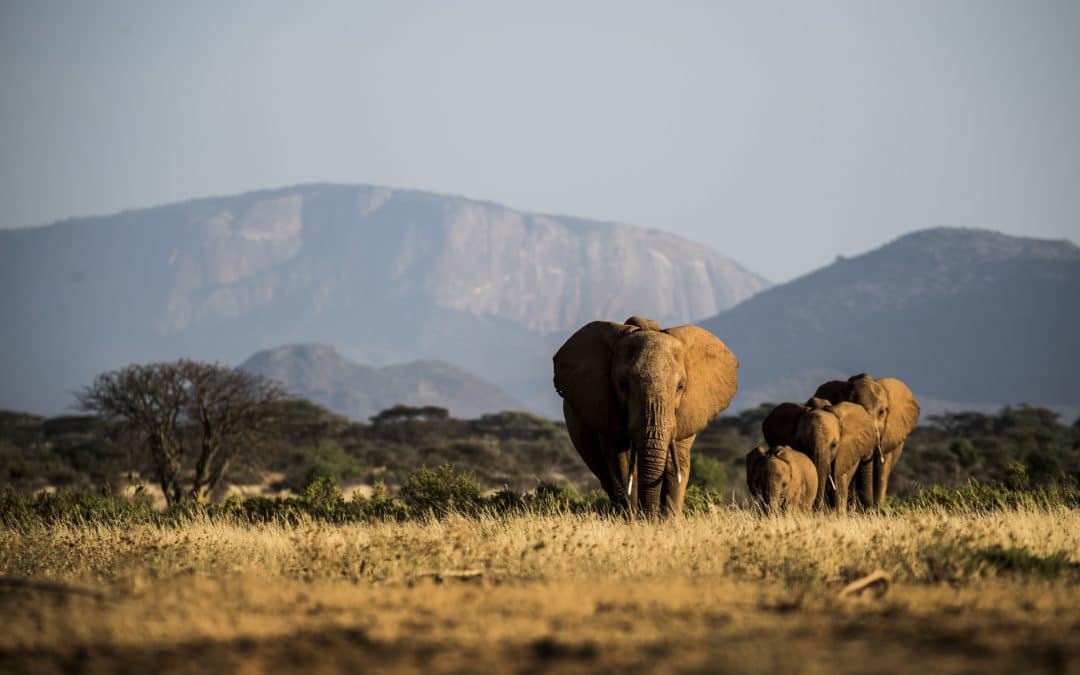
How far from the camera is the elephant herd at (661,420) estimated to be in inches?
690

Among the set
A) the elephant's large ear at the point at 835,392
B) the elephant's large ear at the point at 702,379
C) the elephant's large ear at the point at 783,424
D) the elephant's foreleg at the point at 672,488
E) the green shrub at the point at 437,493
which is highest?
the elephant's large ear at the point at 702,379

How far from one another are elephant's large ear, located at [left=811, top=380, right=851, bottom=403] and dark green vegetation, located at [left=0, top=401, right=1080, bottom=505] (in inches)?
89.3

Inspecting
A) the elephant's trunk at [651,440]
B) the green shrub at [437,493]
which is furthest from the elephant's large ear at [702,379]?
the green shrub at [437,493]

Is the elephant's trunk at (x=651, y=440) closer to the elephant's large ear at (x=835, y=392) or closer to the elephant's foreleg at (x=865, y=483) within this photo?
the elephant's large ear at (x=835, y=392)

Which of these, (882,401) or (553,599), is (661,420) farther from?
(882,401)

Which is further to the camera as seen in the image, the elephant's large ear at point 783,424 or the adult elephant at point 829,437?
the elephant's large ear at point 783,424

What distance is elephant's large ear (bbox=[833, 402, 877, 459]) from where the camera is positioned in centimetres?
2189

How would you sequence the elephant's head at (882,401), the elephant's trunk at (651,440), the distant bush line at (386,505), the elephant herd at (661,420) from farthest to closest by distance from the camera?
the elephant's head at (882,401) → the distant bush line at (386,505) → the elephant herd at (661,420) → the elephant's trunk at (651,440)

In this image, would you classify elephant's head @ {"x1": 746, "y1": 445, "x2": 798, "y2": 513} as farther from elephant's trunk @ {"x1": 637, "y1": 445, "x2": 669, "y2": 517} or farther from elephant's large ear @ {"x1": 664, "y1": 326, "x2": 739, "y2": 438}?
elephant's trunk @ {"x1": 637, "y1": 445, "x2": 669, "y2": 517}

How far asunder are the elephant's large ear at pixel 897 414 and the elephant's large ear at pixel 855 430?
4.95ft

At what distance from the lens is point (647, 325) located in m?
19.4

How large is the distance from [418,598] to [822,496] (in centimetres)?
1163

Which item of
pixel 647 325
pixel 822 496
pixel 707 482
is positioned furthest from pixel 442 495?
pixel 707 482

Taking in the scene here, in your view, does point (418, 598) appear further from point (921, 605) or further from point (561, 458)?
point (561, 458)
